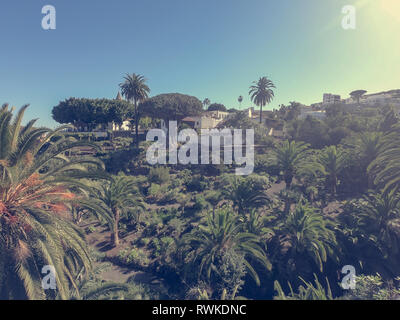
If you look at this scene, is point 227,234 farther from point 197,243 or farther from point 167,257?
point 167,257

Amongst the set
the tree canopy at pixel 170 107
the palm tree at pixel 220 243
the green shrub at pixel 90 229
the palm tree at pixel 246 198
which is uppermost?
the tree canopy at pixel 170 107

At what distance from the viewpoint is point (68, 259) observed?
8109 mm

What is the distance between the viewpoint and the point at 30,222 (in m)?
7.01

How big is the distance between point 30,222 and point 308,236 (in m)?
15.3

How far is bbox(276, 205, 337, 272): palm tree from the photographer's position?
1306 cm

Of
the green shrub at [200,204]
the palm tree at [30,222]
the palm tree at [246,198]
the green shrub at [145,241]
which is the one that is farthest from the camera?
the green shrub at [200,204]

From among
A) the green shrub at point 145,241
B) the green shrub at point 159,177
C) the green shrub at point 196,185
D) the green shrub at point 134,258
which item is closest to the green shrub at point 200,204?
the green shrub at point 196,185

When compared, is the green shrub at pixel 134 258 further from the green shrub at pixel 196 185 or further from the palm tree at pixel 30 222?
the green shrub at pixel 196 185

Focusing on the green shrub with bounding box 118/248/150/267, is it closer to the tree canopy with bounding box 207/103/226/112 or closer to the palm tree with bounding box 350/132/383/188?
the palm tree with bounding box 350/132/383/188

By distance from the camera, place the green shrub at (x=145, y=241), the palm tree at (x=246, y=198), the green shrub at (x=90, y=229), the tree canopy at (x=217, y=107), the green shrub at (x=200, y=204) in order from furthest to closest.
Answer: the tree canopy at (x=217, y=107) < the green shrub at (x=200, y=204) < the green shrub at (x=90, y=229) < the palm tree at (x=246, y=198) < the green shrub at (x=145, y=241)

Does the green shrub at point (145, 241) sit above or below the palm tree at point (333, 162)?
below
